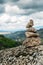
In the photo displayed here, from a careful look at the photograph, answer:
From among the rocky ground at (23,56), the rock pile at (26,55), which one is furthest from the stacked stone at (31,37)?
the rocky ground at (23,56)

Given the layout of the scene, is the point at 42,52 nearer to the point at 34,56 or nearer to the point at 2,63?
the point at 34,56

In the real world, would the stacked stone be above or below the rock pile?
above

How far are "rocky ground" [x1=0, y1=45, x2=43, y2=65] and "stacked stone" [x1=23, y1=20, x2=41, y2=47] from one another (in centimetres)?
232

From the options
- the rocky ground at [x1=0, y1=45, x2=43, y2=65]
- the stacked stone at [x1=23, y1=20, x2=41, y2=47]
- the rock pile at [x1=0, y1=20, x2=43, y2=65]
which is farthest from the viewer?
Answer: the stacked stone at [x1=23, y1=20, x2=41, y2=47]

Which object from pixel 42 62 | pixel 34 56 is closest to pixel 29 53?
pixel 34 56

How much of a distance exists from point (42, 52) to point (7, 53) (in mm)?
6458

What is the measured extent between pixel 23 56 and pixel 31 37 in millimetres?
8065

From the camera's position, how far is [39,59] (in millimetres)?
36844

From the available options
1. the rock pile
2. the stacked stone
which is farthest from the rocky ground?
the stacked stone

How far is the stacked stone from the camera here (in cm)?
4456

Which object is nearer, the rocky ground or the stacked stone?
the rocky ground

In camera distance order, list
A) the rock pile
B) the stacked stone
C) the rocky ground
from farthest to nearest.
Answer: the stacked stone < the rock pile < the rocky ground

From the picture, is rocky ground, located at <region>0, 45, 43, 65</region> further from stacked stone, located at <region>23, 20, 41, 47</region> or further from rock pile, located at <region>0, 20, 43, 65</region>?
stacked stone, located at <region>23, 20, 41, 47</region>

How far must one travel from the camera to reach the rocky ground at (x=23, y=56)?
37147mm
